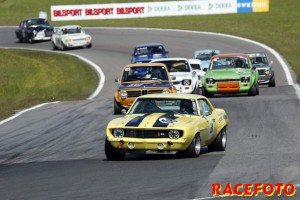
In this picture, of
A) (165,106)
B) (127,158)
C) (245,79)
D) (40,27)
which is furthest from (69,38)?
(127,158)

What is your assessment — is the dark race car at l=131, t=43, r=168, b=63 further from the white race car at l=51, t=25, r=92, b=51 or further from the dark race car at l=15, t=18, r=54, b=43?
the dark race car at l=15, t=18, r=54, b=43

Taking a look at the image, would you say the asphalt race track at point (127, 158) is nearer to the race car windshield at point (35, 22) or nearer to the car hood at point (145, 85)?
the car hood at point (145, 85)

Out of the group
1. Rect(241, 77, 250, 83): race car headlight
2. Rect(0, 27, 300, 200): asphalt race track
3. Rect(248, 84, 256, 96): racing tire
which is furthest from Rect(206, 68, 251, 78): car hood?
Rect(0, 27, 300, 200): asphalt race track

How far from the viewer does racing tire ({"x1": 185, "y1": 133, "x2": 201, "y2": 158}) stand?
1425cm

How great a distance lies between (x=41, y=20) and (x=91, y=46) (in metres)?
4.42

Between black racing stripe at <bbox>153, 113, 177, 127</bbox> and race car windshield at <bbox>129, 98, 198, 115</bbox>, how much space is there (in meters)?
0.47

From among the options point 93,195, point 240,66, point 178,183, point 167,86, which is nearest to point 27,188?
point 93,195

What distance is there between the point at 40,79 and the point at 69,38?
417 inches

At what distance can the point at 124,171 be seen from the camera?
13070 mm

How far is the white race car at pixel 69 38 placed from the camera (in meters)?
48.9

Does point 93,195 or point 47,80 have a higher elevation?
point 93,195

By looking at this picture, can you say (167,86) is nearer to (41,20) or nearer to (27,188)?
(27,188)

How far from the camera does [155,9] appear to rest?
2515 inches

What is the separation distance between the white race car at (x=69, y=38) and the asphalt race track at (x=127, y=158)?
21.8 metres
